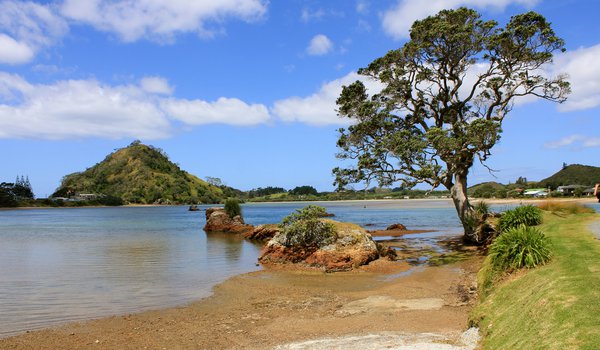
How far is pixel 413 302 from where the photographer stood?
13086mm

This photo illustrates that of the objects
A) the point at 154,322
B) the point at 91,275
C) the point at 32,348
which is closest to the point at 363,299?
the point at 154,322

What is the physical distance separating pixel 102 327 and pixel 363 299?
296 inches

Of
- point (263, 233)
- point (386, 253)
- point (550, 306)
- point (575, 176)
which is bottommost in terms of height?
point (386, 253)

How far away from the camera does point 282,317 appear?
38.9ft

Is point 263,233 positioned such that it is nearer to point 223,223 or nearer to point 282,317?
point 223,223

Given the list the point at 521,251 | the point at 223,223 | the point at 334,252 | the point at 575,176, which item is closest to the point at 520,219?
the point at 334,252

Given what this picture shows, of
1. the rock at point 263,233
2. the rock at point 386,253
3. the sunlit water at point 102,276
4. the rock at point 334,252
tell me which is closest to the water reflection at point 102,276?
the sunlit water at point 102,276

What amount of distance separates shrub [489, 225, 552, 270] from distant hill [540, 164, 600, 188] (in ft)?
449

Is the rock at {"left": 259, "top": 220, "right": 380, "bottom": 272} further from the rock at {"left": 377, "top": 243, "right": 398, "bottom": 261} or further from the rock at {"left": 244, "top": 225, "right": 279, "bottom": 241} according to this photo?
the rock at {"left": 244, "top": 225, "right": 279, "bottom": 241}

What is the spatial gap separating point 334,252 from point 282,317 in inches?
347

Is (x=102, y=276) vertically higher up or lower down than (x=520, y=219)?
lower down

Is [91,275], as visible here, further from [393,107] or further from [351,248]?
[393,107]

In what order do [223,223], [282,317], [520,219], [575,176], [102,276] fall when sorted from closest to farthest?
[282,317] → [102,276] → [520,219] → [223,223] → [575,176]

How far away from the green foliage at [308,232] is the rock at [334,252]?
157 millimetres
